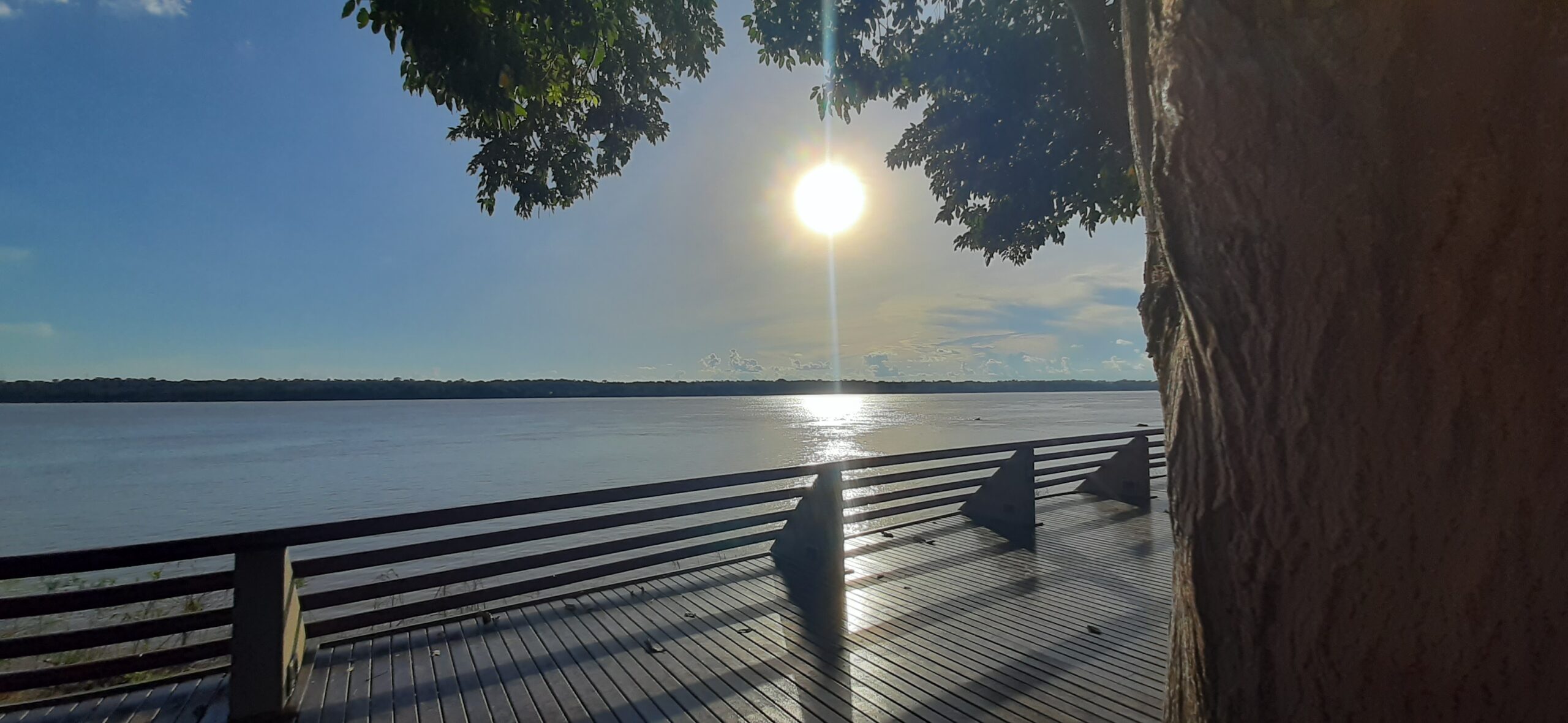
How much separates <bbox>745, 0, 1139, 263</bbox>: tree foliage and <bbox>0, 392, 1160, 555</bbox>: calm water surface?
734 inches

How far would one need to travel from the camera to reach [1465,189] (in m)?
1.21

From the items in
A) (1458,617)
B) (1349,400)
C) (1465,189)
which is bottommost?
(1458,617)

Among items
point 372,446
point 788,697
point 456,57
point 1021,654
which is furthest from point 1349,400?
point 372,446

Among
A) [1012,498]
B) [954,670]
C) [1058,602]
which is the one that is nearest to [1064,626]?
[1058,602]

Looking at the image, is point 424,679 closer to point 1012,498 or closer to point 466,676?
point 466,676

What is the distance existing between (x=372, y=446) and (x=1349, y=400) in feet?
174

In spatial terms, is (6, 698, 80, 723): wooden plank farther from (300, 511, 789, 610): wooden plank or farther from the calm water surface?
the calm water surface

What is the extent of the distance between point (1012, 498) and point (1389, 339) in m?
6.33

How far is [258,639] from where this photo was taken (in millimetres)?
3332

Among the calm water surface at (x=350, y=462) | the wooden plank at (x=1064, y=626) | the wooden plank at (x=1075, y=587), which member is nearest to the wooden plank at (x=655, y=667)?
the wooden plank at (x=1064, y=626)

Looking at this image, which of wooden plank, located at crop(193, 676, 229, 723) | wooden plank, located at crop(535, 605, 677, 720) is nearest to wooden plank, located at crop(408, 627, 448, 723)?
wooden plank, located at crop(535, 605, 677, 720)

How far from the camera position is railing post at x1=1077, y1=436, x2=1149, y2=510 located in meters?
8.63

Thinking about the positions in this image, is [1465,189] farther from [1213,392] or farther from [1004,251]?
[1004,251]

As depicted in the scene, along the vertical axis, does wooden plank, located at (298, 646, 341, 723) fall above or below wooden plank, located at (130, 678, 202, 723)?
below
